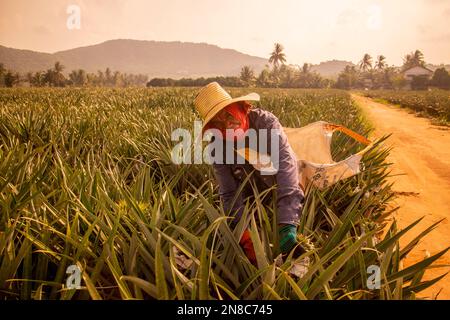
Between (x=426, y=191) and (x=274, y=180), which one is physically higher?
(x=274, y=180)

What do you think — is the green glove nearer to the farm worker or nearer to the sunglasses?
the farm worker

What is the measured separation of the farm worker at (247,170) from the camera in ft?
5.15

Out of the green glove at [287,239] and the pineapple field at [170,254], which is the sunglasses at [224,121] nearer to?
the pineapple field at [170,254]

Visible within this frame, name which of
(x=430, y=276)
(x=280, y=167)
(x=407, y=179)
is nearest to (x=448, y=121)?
(x=407, y=179)

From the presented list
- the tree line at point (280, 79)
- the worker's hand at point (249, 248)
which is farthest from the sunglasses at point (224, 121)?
the tree line at point (280, 79)

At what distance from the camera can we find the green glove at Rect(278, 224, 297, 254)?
1480 mm

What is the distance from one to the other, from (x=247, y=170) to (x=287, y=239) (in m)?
0.64

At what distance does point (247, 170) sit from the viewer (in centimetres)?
205

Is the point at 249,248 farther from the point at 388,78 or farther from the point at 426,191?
the point at 388,78

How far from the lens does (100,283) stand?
52.0 inches

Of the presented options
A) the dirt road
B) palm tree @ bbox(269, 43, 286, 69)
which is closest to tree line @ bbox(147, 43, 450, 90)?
palm tree @ bbox(269, 43, 286, 69)

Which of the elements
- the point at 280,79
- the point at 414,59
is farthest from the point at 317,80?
the point at 414,59

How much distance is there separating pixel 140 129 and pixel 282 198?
105 inches
